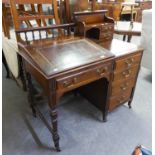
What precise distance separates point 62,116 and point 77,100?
1.17 ft

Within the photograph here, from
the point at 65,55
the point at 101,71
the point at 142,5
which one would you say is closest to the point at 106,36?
the point at 101,71

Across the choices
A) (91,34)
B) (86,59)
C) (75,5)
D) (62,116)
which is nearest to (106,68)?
(86,59)

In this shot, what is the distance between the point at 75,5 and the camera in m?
1.95

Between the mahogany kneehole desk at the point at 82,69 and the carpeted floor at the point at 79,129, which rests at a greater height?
the mahogany kneehole desk at the point at 82,69

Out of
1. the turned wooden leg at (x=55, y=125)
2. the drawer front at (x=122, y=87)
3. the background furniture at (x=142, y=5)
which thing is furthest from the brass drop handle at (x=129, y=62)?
the background furniture at (x=142, y=5)

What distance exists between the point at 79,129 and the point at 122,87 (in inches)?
25.5

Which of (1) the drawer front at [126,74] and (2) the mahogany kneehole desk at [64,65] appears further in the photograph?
(1) the drawer front at [126,74]

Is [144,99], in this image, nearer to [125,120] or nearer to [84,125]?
[125,120]

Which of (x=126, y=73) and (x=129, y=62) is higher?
(x=129, y=62)

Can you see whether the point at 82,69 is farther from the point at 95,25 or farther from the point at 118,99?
→ the point at 118,99

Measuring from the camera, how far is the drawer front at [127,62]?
1515mm

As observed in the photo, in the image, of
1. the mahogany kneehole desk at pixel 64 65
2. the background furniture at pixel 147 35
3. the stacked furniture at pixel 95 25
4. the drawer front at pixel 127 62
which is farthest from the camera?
the background furniture at pixel 147 35

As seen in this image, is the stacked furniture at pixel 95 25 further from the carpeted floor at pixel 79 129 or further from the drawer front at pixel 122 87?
the carpeted floor at pixel 79 129

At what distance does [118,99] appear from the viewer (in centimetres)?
180
